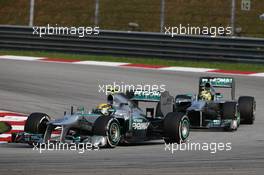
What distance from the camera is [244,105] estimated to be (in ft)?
55.5

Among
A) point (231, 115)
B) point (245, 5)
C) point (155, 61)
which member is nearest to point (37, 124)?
point (231, 115)

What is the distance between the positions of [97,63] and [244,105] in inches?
363

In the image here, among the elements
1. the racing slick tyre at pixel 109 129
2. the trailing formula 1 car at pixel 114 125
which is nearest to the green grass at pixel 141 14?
the trailing formula 1 car at pixel 114 125

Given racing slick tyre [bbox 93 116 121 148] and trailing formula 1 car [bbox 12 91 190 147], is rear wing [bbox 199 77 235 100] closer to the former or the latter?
trailing formula 1 car [bbox 12 91 190 147]

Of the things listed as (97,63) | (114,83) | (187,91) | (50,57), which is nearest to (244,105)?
(187,91)

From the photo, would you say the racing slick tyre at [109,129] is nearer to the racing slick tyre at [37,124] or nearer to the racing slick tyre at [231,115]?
the racing slick tyre at [37,124]

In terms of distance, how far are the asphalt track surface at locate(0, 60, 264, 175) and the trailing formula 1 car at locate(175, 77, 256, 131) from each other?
0.21 meters

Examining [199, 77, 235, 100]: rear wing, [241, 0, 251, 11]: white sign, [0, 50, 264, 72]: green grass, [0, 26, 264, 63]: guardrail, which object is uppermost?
[241, 0, 251, 11]: white sign

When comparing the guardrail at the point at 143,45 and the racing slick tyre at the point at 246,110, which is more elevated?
the guardrail at the point at 143,45

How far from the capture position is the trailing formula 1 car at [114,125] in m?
13.1

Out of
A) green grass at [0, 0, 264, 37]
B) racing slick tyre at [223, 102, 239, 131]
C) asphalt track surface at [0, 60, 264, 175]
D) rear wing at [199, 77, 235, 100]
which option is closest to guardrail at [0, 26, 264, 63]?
asphalt track surface at [0, 60, 264, 175]

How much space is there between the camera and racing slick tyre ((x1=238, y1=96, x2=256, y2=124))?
16844mm

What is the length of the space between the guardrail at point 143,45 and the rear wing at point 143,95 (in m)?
10.0

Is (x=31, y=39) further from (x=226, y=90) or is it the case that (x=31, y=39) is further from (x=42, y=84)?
(x=226, y=90)
